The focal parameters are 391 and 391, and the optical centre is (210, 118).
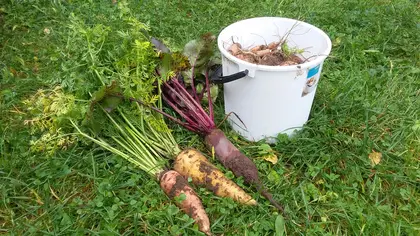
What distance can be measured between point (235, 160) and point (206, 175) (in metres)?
0.18

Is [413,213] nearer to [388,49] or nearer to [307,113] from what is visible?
[307,113]

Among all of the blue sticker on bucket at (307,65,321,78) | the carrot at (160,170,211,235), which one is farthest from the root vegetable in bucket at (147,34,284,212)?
the blue sticker on bucket at (307,65,321,78)

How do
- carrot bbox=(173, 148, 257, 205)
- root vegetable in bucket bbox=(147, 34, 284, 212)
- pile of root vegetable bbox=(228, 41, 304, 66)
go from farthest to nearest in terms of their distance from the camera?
pile of root vegetable bbox=(228, 41, 304, 66)
root vegetable in bucket bbox=(147, 34, 284, 212)
carrot bbox=(173, 148, 257, 205)

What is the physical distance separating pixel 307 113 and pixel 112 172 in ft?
3.96

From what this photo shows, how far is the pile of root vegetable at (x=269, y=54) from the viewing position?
2258 millimetres

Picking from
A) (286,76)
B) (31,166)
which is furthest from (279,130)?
(31,166)

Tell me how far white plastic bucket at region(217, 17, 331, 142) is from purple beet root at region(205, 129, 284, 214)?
212 millimetres

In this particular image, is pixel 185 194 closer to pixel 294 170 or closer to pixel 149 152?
pixel 149 152

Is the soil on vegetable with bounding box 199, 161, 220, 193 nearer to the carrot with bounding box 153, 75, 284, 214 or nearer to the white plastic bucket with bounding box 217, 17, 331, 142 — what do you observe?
the carrot with bounding box 153, 75, 284, 214

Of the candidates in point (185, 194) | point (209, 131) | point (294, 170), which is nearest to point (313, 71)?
point (294, 170)

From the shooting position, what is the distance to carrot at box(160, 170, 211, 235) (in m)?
1.90

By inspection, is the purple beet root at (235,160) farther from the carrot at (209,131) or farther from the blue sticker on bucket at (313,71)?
the blue sticker on bucket at (313,71)

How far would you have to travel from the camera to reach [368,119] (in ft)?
8.11

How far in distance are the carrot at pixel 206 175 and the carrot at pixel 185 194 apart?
7 cm
